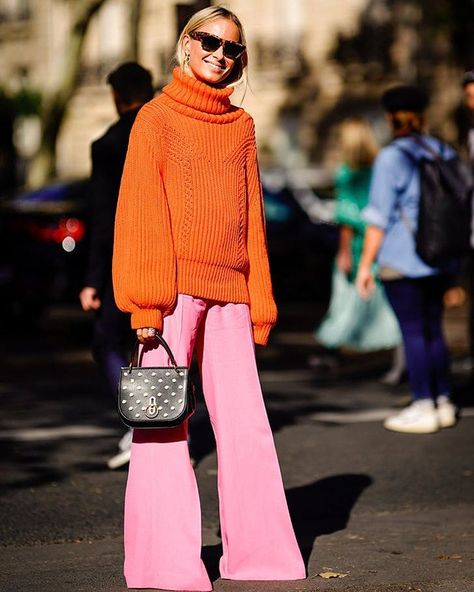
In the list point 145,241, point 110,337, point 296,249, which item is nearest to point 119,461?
point 110,337

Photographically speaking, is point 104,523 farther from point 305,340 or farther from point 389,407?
point 305,340

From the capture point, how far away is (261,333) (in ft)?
17.1

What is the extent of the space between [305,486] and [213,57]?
280 centimetres

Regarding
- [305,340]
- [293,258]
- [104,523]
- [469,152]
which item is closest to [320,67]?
[293,258]

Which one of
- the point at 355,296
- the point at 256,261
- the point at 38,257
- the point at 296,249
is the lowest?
the point at 296,249

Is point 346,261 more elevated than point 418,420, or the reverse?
point 346,261

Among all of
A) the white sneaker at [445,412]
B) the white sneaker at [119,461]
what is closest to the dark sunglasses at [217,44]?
the white sneaker at [119,461]

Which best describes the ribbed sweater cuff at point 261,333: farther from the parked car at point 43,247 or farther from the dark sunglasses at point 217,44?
the parked car at point 43,247

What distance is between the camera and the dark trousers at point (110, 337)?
7461 mm

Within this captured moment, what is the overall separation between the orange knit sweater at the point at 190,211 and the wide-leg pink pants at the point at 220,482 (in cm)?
10

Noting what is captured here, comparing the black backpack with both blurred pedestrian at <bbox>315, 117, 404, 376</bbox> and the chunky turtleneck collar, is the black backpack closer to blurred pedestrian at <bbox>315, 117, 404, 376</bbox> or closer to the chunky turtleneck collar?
blurred pedestrian at <bbox>315, 117, 404, 376</bbox>

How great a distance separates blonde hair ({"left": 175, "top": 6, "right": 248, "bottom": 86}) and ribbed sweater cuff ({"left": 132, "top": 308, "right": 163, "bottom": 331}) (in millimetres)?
829

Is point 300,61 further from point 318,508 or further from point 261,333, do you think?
point 261,333

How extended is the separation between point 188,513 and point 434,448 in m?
3.48
